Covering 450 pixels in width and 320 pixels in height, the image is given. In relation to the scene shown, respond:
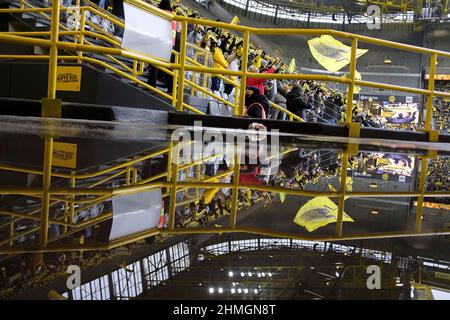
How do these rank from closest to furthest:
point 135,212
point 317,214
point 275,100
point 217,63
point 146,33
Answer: point 135,212
point 317,214
point 146,33
point 217,63
point 275,100

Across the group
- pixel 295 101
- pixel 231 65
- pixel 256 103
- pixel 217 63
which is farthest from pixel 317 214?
pixel 295 101

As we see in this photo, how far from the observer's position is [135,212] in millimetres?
1388

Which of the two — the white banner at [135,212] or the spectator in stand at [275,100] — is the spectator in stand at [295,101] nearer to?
the spectator in stand at [275,100]

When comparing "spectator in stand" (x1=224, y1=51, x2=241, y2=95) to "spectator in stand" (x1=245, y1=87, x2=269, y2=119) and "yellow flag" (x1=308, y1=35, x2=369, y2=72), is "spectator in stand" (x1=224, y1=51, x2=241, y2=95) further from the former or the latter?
"yellow flag" (x1=308, y1=35, x2=369, y2=72)

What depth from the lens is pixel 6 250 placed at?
0.98 m

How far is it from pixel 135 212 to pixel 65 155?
1138 millimetres

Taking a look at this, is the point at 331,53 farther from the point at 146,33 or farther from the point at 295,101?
the point at 146,33

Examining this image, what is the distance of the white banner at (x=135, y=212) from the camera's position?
122cm

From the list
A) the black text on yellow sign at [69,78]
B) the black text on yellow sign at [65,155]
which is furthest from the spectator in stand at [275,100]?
the black text on yellow sign at [65,155]

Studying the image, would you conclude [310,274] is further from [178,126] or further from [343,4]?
[343,4]

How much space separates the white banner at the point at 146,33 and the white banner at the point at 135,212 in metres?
3.22

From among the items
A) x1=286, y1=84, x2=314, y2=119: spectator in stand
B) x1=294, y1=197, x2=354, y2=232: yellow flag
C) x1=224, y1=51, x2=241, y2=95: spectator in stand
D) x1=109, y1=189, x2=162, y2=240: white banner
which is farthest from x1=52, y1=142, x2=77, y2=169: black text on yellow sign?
x1=286, y1=84, x2=314, y2=119: spectator in stand

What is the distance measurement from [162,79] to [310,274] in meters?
7.09
